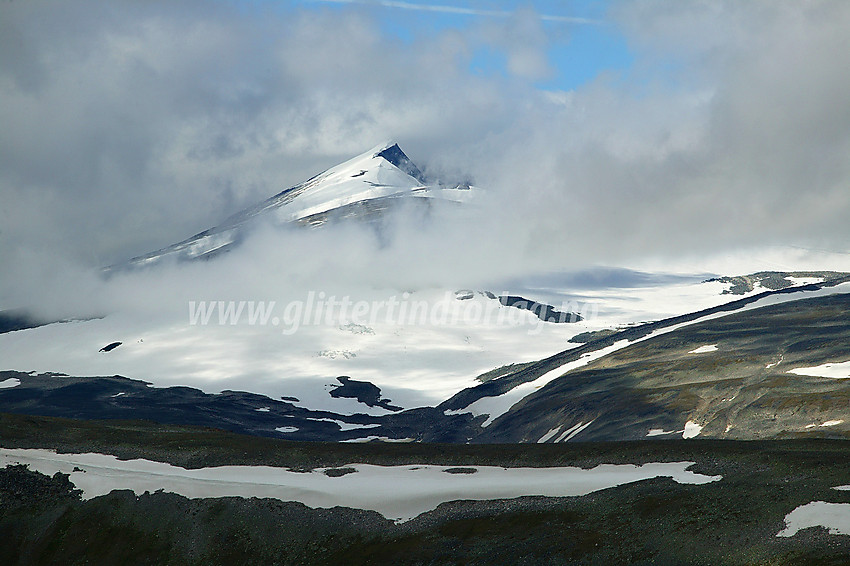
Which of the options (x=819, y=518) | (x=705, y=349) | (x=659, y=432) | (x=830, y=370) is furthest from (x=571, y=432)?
(x=819, y=518)

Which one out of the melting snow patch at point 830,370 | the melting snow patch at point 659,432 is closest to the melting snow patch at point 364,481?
the melting snow patch at point 659,432

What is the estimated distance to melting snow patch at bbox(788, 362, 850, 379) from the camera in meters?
112

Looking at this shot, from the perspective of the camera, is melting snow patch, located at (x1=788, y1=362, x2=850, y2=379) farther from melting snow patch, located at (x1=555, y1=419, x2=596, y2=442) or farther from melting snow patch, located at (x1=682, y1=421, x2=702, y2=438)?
melting snow patch, located at (x1=555, y1=419, x2=596, y2=442)

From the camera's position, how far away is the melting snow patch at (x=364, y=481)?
181 feet

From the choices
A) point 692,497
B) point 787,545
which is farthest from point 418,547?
point 787,545

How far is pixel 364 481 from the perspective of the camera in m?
62.6

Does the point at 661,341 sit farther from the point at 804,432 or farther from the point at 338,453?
the point at 338,453

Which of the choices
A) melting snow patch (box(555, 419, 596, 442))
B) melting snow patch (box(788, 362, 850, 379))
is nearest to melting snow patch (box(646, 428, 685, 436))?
melting snow patch (box(555, 419, 596, 442))

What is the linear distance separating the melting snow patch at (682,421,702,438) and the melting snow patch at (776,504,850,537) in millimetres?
65370

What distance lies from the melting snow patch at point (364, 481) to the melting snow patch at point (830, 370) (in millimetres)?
67411

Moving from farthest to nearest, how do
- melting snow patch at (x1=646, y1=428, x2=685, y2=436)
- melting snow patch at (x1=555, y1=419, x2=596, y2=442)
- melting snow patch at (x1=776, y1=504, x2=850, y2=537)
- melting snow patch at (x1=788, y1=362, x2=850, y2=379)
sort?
melting snow patch at (x1=555, y1=419, x2=596, y2=442) < melting snow patch at (x1=788, y1=362, x2=850, y2=379) < melting snow patch at (x1=646, y1=428, x2=685, y2=436) < melting snow patch at (x1=776, y1=504, x2=850, y2=537)

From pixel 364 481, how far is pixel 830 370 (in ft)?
283

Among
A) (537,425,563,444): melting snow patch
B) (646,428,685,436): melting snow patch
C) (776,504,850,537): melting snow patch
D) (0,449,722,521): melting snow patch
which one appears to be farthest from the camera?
(537,425,563,444): melting snow patch

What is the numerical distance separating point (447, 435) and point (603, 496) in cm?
13616
